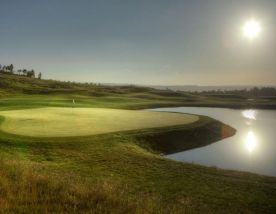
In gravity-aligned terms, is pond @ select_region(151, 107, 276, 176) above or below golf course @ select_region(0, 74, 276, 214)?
below

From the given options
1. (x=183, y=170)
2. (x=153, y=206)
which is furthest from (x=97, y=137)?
(x=153, y=206)

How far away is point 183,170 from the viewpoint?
16.5 meters

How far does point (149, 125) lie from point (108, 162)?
12.6 m

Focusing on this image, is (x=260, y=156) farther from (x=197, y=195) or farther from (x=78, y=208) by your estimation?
(x=78, y=208)

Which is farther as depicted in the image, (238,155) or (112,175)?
(238,155)

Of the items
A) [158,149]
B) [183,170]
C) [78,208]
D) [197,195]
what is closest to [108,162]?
[183,170]

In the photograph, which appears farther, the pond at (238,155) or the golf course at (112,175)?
the pond at (238,155)

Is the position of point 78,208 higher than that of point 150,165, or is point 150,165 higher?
point 78,208

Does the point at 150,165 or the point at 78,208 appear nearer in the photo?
the point at 78,208

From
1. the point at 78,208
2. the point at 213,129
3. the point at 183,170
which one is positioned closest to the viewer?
the point at 78,208

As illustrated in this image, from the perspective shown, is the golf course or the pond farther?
the pond

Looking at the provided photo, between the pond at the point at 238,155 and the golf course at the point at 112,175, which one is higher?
the golf course at the point at 112,175

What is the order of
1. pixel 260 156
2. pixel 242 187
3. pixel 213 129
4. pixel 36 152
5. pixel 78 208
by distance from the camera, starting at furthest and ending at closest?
pixel 213 129
pixel 260 156
pixel 36 152
pixel 242 187
pixel 78 208

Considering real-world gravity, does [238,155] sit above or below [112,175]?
below
